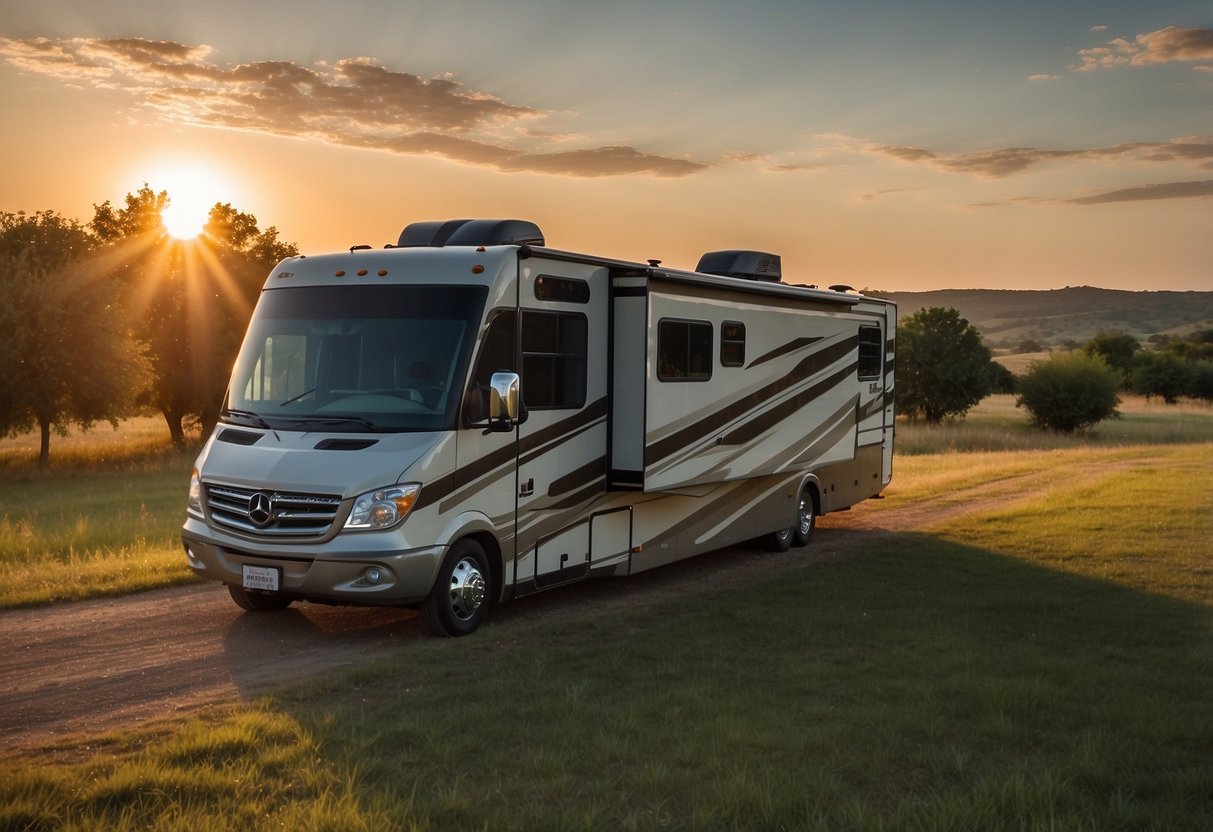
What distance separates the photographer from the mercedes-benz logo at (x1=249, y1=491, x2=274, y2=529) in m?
8.80

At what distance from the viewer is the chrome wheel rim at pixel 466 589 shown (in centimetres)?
918

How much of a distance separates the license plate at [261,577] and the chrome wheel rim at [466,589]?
52.6 inches

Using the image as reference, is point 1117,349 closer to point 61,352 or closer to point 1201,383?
point 1201,383

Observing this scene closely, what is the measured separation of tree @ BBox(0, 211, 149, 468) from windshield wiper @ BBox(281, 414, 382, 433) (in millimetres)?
24037

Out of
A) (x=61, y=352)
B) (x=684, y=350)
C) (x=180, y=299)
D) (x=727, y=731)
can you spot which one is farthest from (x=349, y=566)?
(x=180, y=299)

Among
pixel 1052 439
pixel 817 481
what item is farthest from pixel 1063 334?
pixel 817 481

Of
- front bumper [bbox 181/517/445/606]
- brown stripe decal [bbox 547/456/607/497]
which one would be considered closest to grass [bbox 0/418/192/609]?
front bumper [bbox 181/517/445/606]

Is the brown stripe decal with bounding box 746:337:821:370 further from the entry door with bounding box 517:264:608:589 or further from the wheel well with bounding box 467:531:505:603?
the wheel well with bounding box 467:531:505:603

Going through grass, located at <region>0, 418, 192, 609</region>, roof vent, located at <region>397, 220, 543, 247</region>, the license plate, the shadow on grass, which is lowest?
grass, located at <region>0, 418, 192, 609</region>

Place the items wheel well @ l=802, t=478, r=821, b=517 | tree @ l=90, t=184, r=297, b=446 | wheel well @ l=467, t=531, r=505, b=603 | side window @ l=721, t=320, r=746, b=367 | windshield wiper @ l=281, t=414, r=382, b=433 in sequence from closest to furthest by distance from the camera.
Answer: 1. windshield wiper @ l=281, t=414, r=382, b=433
2. wheel well @ l=467, t=531, r=505, b=603
3. side window @ l=721, t=320, r=746, b=367
4. wheel well @ l=802, t=478, r=821, b=517
5. tree @ l=90, t=184, r=297, b=446

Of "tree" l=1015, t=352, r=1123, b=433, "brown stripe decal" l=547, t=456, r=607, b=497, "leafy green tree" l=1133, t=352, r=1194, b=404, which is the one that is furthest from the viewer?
"leafy green tree" l=1133, t=352, r=1194, b=404

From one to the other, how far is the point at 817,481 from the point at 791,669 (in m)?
7.33

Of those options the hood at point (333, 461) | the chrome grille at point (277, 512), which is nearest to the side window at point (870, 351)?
the hood at point (333, 461)

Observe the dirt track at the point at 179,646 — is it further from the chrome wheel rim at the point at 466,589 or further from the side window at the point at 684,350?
the side window at the point at 684,350
